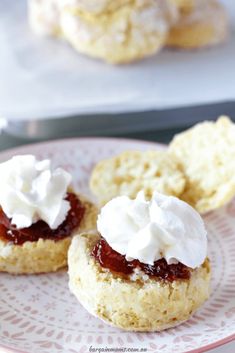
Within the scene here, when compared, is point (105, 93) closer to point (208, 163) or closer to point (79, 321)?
point (208, 163)

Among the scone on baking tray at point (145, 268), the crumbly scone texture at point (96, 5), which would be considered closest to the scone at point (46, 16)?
the crumbly scone texture at point (96, 5)

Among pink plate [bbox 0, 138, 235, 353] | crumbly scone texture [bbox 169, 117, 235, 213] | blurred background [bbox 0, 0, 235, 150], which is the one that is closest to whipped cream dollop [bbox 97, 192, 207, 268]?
pink plate [bbox 0, 138, 235, 353]

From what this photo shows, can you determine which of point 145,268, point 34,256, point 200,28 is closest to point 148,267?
point 145,268

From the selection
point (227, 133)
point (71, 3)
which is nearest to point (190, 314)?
point (227, 133)

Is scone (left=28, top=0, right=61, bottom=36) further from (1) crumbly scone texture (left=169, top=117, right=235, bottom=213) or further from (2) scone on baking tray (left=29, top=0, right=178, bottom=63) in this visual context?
(1) crumbly scone texture (left=169, top=117, right=235, bottom=213)

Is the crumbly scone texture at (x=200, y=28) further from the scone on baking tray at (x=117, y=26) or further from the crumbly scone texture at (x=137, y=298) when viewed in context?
the crumbly scone texture at (x=137, y=298)

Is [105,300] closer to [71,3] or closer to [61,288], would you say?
[61,288]

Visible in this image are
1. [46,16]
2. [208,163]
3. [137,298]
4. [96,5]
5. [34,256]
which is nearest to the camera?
[137,298]

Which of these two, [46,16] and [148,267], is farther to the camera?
[46,16]
